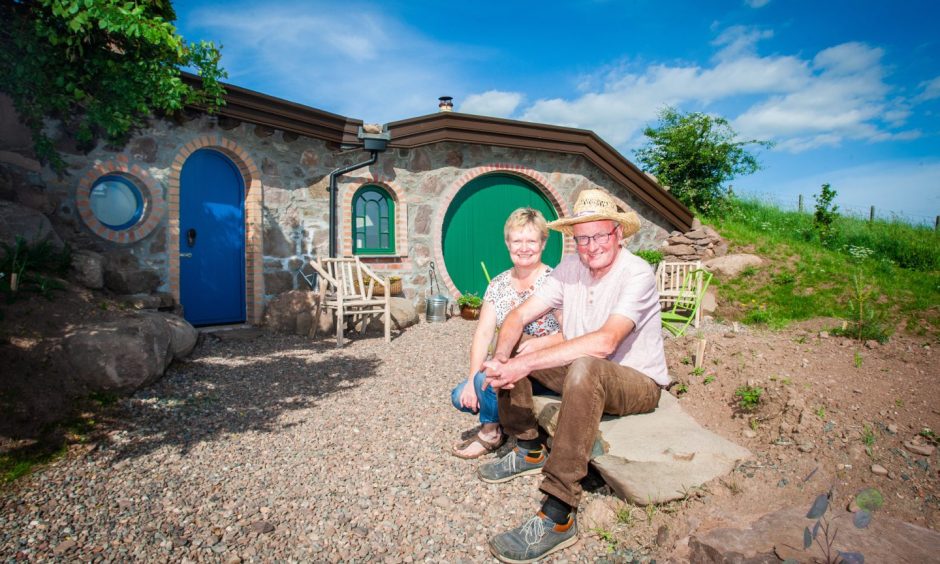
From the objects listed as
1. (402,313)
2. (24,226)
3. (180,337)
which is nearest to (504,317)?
(180,337)

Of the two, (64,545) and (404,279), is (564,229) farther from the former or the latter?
(404,279)

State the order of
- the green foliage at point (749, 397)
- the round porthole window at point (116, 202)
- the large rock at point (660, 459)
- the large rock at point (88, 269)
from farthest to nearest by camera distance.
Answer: the round porthole window at point (116, 202)
the large rock at point (88, 269)
the green foliage at point (749, 397)
the large rock at point (660, 459)

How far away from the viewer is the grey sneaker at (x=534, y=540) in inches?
79.4

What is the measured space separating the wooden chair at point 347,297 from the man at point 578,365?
152 inches

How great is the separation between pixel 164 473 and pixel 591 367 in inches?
92.6

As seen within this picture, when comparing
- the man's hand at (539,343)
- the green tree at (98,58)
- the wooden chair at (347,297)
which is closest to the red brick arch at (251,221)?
the wooden chair at (347,297)

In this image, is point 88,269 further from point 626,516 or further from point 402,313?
point 626,516

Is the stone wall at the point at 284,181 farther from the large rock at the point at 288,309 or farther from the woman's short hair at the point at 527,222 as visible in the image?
the woman's short hair at the point at 527,222

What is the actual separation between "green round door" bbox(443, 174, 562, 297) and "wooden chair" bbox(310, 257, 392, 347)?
1918 mm

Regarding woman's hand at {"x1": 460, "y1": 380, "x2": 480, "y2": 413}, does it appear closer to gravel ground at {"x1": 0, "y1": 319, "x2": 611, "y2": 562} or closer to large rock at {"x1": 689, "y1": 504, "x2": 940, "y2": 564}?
gravel ground at {"x1": 0, "y1": 319, "x2": 611, "y2": 562}

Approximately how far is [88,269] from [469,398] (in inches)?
170

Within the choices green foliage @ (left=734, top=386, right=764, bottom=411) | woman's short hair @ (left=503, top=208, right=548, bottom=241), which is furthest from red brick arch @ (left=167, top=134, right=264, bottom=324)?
green foliage @ (left=734, top=386, right=764, bottom=411)

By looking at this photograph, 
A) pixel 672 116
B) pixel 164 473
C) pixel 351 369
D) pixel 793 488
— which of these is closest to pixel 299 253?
pixel 351 369

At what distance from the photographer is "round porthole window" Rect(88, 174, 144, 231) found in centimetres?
552
